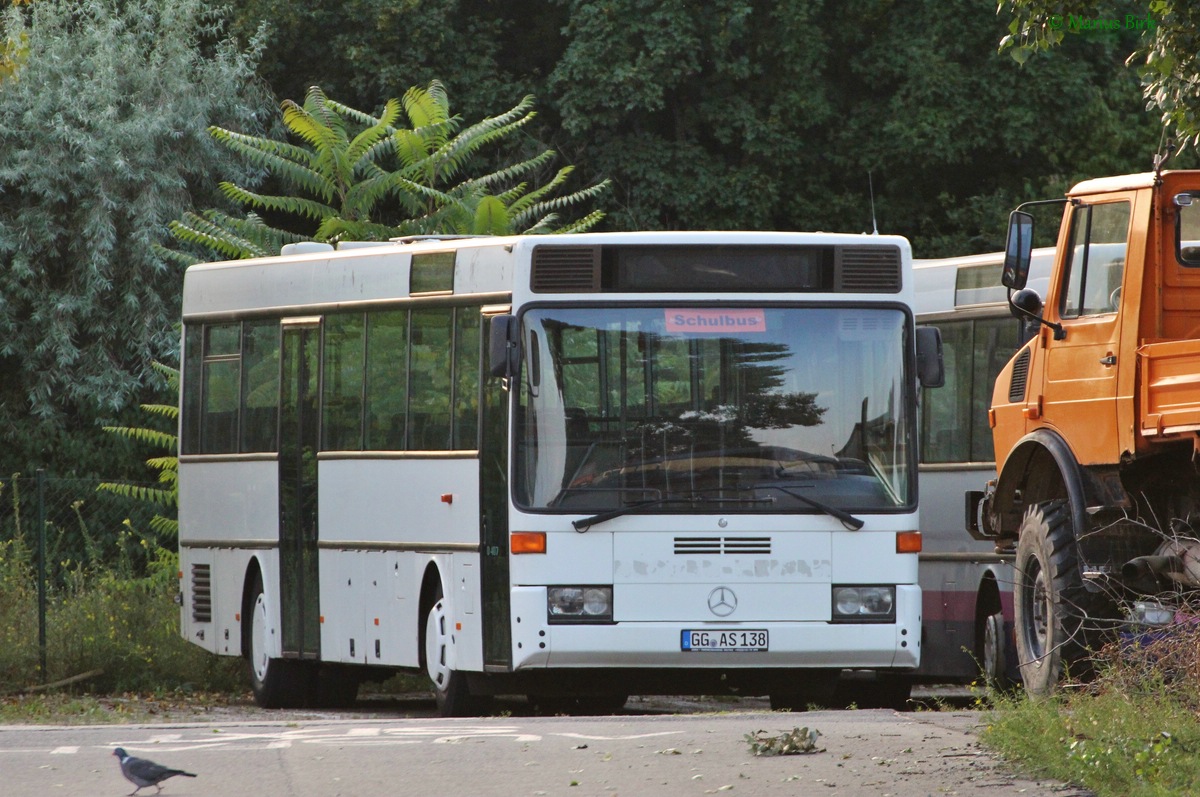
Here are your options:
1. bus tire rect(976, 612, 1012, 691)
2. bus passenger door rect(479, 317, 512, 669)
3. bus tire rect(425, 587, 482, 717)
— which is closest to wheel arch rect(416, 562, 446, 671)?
bus tire rect(425, 587, 482, 717)

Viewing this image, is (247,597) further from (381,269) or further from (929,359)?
(929,359)

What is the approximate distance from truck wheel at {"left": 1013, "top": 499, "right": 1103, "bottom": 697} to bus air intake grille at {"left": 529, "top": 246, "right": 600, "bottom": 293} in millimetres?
2891

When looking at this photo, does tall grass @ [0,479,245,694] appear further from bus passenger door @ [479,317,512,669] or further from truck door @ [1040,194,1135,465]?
truck door @ [1040,194,1135,465]

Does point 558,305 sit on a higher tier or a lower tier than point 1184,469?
higher

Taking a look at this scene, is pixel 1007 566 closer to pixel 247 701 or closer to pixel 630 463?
pixel 630 463

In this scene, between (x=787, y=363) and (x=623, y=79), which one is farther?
(x=623, y=79)

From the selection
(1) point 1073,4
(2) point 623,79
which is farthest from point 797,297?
(2) point 623,79

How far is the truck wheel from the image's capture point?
→ 1161 centimetres

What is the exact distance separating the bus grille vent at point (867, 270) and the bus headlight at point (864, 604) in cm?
180

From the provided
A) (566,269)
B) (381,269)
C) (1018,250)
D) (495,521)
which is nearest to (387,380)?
(381,269)

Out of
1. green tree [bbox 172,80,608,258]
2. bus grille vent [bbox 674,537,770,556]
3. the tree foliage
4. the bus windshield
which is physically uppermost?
the tree foliage

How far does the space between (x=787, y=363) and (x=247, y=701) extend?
21.8ft

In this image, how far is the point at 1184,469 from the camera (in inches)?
436

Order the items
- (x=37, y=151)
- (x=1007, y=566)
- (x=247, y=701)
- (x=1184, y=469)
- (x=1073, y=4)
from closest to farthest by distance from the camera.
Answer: (x=1184, y=469) → (x=1073, y=4) → (x=1007, y=566) → (x=247, y=701) → (x=37, y=151)
